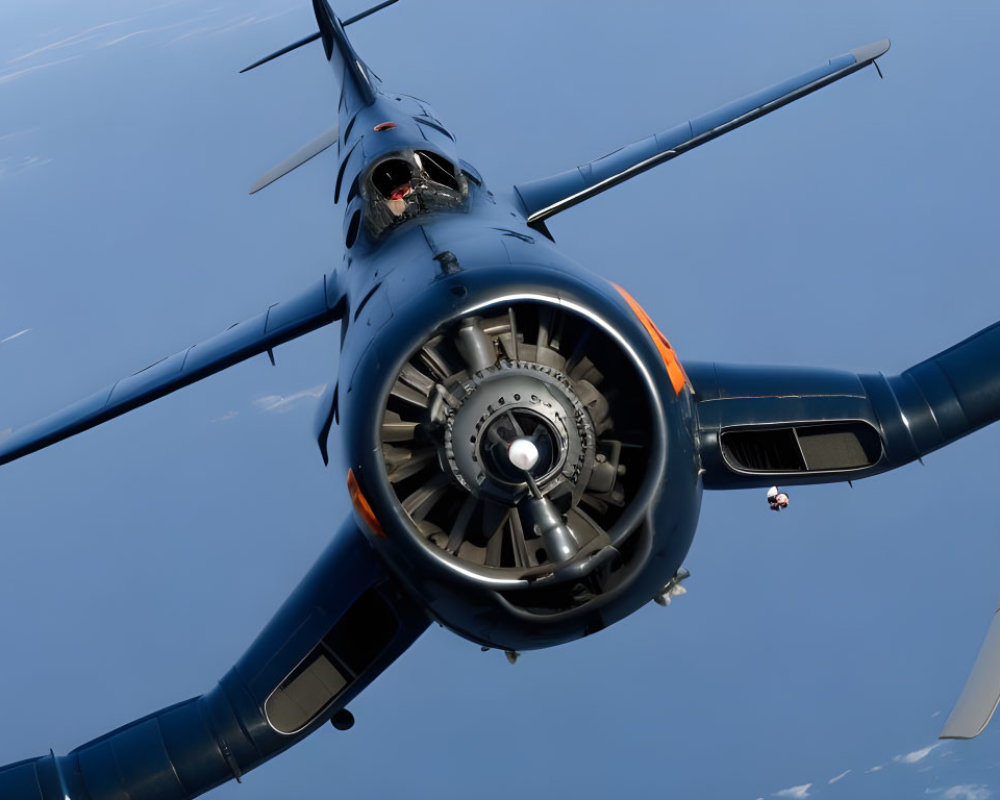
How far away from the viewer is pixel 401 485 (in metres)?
13.3

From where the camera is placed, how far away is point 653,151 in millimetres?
22453

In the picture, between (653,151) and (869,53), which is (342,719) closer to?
(653,151)

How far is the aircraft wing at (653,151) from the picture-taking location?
2225 cm

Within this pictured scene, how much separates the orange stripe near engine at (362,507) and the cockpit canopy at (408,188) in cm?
568

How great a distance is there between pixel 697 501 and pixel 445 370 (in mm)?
3414

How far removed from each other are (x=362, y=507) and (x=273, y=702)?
15.0 ft

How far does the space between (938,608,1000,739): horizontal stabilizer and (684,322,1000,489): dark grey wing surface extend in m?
3.30

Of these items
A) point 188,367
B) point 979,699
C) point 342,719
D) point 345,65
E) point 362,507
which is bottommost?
point 979,699

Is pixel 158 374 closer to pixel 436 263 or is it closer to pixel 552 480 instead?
pixel 436 263

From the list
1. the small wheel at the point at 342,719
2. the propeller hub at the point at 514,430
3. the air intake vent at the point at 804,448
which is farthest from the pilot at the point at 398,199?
the small wheel at the point at 342,719

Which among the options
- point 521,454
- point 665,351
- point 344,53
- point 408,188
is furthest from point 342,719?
point 344,53

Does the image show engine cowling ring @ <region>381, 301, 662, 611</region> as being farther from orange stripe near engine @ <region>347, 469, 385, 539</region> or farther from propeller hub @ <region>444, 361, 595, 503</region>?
orange stripe near engine @ <region>347, 469, 385, 539</region>

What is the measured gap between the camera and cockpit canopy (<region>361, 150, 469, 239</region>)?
1756 cm

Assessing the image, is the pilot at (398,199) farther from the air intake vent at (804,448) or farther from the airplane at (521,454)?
the air intake vent at (804,448)
